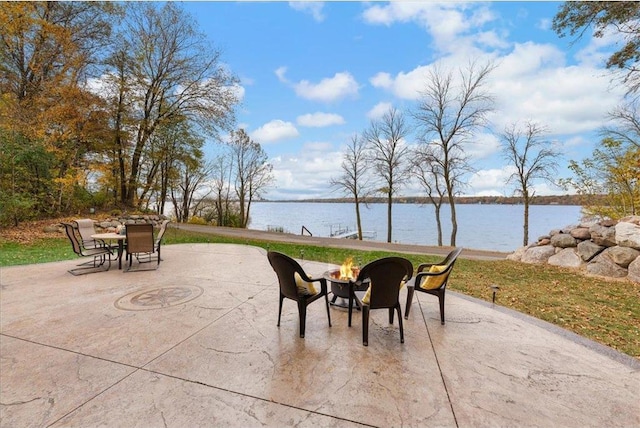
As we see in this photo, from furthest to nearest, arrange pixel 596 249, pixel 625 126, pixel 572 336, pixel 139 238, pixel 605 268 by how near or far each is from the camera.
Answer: pixel 625 126 → pixel 596 249 → pixel 605 268 → pixel 139 238 → pixel 572 336

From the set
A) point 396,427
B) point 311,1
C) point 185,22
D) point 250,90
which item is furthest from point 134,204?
point 396,427

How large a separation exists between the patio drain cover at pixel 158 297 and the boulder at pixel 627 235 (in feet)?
30.3

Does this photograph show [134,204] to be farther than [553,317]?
Yes

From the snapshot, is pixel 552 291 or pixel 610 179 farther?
pixel 610 179

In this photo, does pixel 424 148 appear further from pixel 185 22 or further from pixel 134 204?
pixel 134 204

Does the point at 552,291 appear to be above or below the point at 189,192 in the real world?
below

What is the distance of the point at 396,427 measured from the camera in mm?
1693

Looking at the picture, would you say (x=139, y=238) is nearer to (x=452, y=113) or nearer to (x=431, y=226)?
(x=452, y=113)

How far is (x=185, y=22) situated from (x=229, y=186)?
12.3 metres

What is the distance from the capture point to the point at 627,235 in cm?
619

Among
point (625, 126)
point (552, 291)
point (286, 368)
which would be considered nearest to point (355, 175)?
point (625, 126)

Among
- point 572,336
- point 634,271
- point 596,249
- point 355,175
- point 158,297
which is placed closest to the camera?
point 572,336

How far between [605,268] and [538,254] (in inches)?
67.3

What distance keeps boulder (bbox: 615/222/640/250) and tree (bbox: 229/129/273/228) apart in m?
19.8
